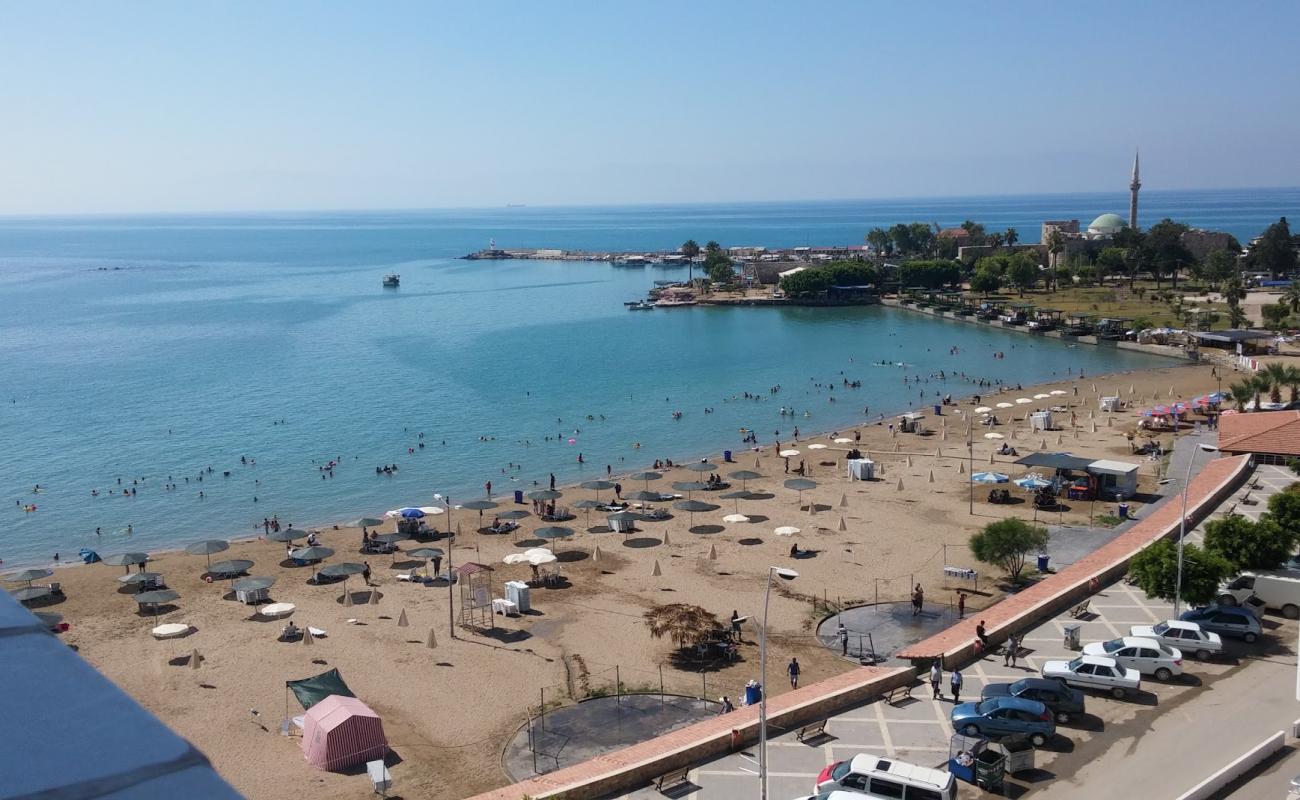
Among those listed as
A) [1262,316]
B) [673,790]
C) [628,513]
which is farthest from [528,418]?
[1262,316]

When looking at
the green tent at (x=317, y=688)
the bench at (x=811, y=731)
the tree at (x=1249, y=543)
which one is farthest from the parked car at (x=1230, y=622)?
the green tent at (x=317, y=688)

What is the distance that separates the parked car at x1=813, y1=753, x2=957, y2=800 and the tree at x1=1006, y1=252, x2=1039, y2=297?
104360mm

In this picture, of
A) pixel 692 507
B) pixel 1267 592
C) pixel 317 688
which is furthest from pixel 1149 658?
pixel 692 507

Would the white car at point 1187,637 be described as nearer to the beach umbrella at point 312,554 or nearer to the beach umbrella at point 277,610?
the beach umbrella at point 277,610

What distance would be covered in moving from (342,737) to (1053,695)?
46.7 ft

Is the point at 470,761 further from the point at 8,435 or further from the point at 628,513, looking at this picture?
the point at 8,435

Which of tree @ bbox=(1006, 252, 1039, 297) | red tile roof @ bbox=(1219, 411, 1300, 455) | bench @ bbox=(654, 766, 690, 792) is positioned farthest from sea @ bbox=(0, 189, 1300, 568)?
bench @ bbox=(654, 766, 690, 792)

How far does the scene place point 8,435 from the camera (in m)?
62.5

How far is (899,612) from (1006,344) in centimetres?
6756

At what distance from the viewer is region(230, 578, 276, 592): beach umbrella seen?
31688 mm

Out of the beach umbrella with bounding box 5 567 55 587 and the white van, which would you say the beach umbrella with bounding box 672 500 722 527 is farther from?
the beach umbrella with bounding box 5 567 55 587

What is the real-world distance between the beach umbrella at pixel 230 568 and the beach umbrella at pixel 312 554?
1600 mm

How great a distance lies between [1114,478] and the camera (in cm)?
3909

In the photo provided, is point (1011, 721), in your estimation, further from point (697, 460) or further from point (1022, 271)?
point (1022, 271)
